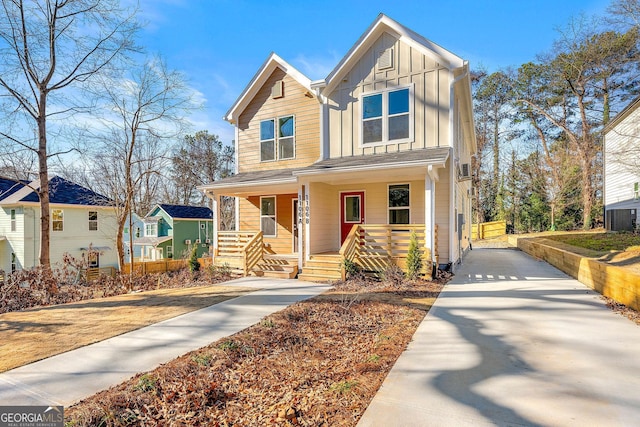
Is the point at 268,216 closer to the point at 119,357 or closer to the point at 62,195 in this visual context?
the point at 119,357

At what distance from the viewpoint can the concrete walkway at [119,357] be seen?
3.06m

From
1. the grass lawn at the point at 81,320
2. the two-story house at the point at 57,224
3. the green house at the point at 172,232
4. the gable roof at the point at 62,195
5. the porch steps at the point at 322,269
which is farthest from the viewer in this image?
the green house at the point at 172,232

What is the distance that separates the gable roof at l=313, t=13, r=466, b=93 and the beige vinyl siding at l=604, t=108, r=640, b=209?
944 centimetres

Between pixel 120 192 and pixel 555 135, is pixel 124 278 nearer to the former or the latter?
pixel 120 192

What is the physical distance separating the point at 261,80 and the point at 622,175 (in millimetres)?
18554

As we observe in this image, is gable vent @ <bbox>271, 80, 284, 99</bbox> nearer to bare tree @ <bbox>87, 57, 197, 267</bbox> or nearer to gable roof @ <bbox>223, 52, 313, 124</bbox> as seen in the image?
gable roof @ <bbox>223, 52, 313, 124</bbox>

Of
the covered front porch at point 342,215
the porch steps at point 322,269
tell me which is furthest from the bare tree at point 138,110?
the porch steps at point 322,269

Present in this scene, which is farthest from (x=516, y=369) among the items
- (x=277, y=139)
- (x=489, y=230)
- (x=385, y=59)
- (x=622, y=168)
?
(x=489, y=230)

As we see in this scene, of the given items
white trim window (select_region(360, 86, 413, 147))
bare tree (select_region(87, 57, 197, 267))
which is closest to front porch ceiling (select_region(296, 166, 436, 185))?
white trim window (select_region(360, 86, 413, 147))

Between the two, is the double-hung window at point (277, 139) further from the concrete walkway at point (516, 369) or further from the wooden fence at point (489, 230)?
the wooden fence at point (489, 230)

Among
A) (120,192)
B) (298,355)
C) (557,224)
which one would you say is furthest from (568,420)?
(557,224)

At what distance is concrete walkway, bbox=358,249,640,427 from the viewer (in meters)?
2.59

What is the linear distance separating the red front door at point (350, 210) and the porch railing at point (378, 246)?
148 centimetres

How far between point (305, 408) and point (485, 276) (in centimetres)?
806
